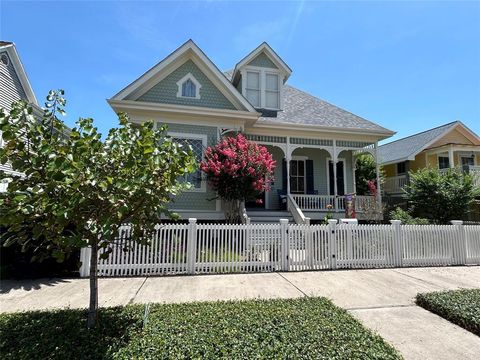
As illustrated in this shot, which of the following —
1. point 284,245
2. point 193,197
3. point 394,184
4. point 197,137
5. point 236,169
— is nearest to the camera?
point 284,245

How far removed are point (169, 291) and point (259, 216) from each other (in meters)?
6.96

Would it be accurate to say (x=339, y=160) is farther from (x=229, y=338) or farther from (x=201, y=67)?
(x=229, y=338)

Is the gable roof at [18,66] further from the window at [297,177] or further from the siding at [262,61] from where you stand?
the window at [297,177]

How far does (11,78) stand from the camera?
13.6 m

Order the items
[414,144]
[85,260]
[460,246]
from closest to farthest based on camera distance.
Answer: [85,260], [460,246], [414,144]

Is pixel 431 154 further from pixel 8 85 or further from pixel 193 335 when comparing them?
pixel 8 85

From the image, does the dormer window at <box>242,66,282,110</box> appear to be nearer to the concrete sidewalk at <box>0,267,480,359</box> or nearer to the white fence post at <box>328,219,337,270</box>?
→ the white fence post at <box>328,219,337,270</box>

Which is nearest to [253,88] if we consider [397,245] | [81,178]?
[397,245]

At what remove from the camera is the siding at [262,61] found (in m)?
14.9

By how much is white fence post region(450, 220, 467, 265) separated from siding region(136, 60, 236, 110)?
927cm

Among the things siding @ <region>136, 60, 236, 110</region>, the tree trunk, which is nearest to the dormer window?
siding @ <region>136, 60, 236, 110</region>

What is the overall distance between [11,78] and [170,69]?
765cm

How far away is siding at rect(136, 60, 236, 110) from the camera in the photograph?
12.4m

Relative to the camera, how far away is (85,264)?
7277 millimetres
